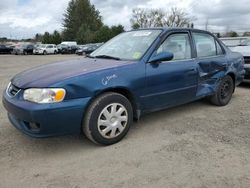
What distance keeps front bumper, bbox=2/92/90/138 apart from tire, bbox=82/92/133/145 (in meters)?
0.13

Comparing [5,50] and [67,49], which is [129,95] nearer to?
[67,49]

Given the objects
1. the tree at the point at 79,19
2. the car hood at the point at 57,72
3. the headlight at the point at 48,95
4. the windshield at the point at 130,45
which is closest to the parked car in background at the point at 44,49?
the tree at the point at 79,19

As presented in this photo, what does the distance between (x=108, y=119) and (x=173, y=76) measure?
1295mm

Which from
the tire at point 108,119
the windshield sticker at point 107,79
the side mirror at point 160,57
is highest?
the side mirror at point 160,57

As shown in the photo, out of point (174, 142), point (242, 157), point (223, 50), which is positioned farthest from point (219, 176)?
point (223, 50)

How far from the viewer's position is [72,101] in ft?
11.0

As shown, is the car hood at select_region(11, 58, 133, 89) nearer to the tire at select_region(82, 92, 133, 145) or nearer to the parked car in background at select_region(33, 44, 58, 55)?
the tire at select_region(82, 92, 133, 145)

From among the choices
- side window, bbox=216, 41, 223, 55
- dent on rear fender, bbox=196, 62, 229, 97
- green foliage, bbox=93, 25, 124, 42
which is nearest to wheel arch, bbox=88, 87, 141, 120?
dent on rear fender, bbox=196, 62, 229, 97

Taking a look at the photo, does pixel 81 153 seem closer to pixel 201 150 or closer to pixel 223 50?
pixel 201 150

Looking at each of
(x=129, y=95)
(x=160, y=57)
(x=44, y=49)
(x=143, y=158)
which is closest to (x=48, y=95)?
(x=129, y=95)

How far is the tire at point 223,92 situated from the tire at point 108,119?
2312mm

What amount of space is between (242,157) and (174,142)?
2.85 ft

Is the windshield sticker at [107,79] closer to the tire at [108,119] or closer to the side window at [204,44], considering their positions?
the tire at [108,119]

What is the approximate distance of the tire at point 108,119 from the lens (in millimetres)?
3535
